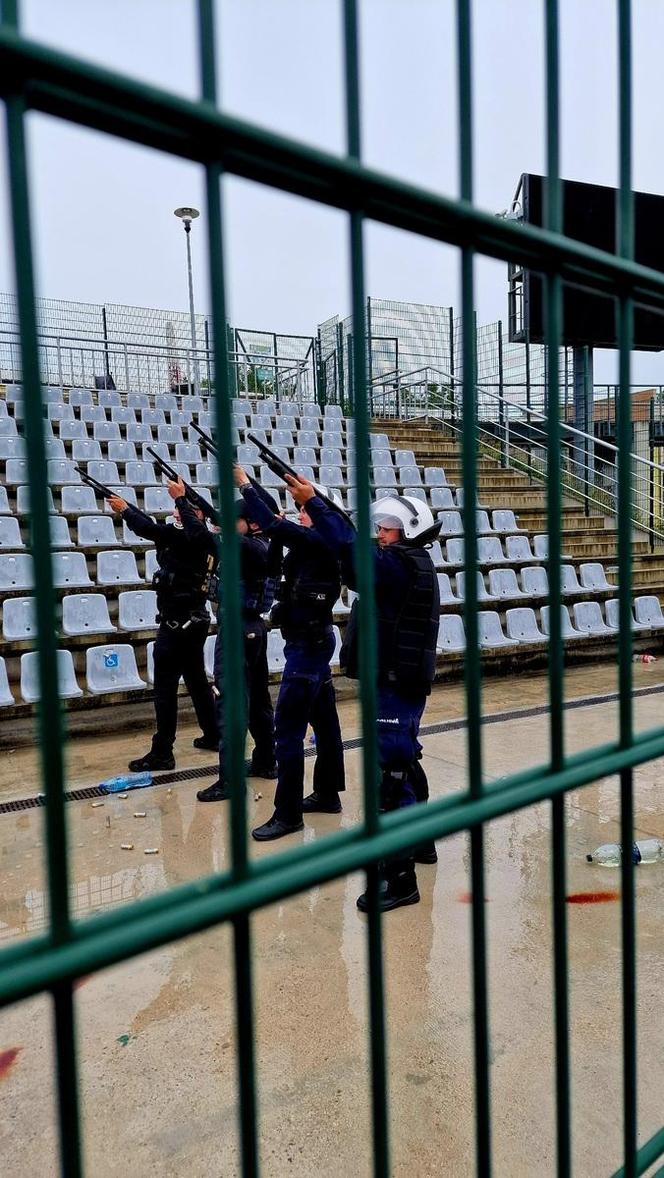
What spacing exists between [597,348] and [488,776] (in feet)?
34.8

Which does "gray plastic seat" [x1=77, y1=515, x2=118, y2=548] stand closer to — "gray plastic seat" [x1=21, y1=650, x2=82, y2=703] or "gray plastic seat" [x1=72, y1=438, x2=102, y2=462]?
"gray plastic seat" [x1=21, y1=650, x2=82, y2=703]

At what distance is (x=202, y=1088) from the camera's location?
2242 mm

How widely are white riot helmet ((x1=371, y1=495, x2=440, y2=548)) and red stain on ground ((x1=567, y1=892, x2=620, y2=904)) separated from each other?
162 cm

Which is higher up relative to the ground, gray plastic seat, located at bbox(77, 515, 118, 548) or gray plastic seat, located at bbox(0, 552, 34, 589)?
gray plastic seat, located at bbox(77, 515, 118, 548)

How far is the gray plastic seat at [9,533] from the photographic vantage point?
22.9 ft

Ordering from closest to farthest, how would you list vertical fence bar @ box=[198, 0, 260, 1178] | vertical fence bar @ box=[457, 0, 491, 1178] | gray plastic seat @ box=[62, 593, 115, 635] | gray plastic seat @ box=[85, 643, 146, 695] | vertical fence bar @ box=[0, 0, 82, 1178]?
vertical fence bar @ box=[0, 0, 82, 1178] → vertical fence bar @ box=[198, 0, 260, 1178] → vertical fence bar @ box=[457, 0, 491, 1178] → gray plastic seat @ box=[85, 643, 146, 695] → gray plastic seat @ box=[62, 593, 115, 635]

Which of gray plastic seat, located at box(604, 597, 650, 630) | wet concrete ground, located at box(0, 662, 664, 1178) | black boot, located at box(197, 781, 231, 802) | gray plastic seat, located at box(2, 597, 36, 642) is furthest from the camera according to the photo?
gray plastic seat, located at box(604, 597, 650, 630)

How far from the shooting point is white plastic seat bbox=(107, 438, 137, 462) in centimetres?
954

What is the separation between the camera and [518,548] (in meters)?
9.26

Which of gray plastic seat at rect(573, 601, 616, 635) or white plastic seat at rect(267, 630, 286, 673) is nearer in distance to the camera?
white plastic seat at rect(267, 630, 286, 673)

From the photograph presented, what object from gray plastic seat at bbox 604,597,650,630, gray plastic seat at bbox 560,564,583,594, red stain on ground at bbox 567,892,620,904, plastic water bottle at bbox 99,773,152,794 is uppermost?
gray plastic seat at bbox 560,564,583,594

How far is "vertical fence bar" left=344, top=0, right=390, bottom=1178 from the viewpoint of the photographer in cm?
97

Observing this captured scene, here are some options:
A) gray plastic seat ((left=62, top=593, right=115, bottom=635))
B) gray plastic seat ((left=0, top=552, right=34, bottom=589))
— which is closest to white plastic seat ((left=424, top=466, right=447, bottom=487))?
gray plastic seat ((left=62, top=593, right=115, bottom=635))

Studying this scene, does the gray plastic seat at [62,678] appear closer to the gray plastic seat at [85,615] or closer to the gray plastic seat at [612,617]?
the gray plastic seat at [85,615]
